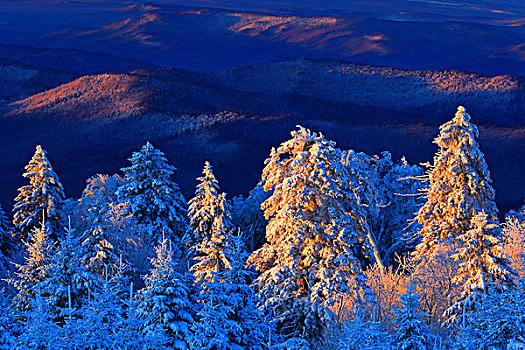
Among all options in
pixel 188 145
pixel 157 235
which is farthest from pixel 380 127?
pixel 157 235

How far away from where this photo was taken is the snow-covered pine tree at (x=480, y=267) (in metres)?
26.3

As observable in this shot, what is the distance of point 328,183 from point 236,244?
437 cm

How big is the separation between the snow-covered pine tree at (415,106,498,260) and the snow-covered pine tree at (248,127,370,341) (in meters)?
7.86

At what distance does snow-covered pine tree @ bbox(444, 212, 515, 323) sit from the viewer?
26328 mm

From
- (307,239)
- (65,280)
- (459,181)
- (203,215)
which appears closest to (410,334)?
(307,239)

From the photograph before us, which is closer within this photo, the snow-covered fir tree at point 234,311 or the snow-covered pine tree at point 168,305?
the snow-covered pine tree at point 168,305

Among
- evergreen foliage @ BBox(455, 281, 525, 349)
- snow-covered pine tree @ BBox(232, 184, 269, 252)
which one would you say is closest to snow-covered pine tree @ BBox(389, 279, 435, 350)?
evergreen foliage @ BBox(455, 281, 525, 349)

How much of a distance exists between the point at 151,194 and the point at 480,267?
27961 millimetres

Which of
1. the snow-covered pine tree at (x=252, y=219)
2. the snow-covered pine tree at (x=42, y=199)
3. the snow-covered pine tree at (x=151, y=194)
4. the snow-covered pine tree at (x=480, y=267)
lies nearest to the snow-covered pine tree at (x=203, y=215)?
the snow-covered pine tree at (x=151, y=194)

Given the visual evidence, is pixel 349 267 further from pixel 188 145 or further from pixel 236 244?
pixel 188 145

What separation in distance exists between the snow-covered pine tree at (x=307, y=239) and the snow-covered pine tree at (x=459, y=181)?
7864mm

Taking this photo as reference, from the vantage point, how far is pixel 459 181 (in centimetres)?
3475

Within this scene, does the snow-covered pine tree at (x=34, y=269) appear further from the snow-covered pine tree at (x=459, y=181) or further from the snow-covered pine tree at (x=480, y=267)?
the snow-covered pine tree at (x=459, y=181)

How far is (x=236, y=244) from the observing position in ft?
85.9
